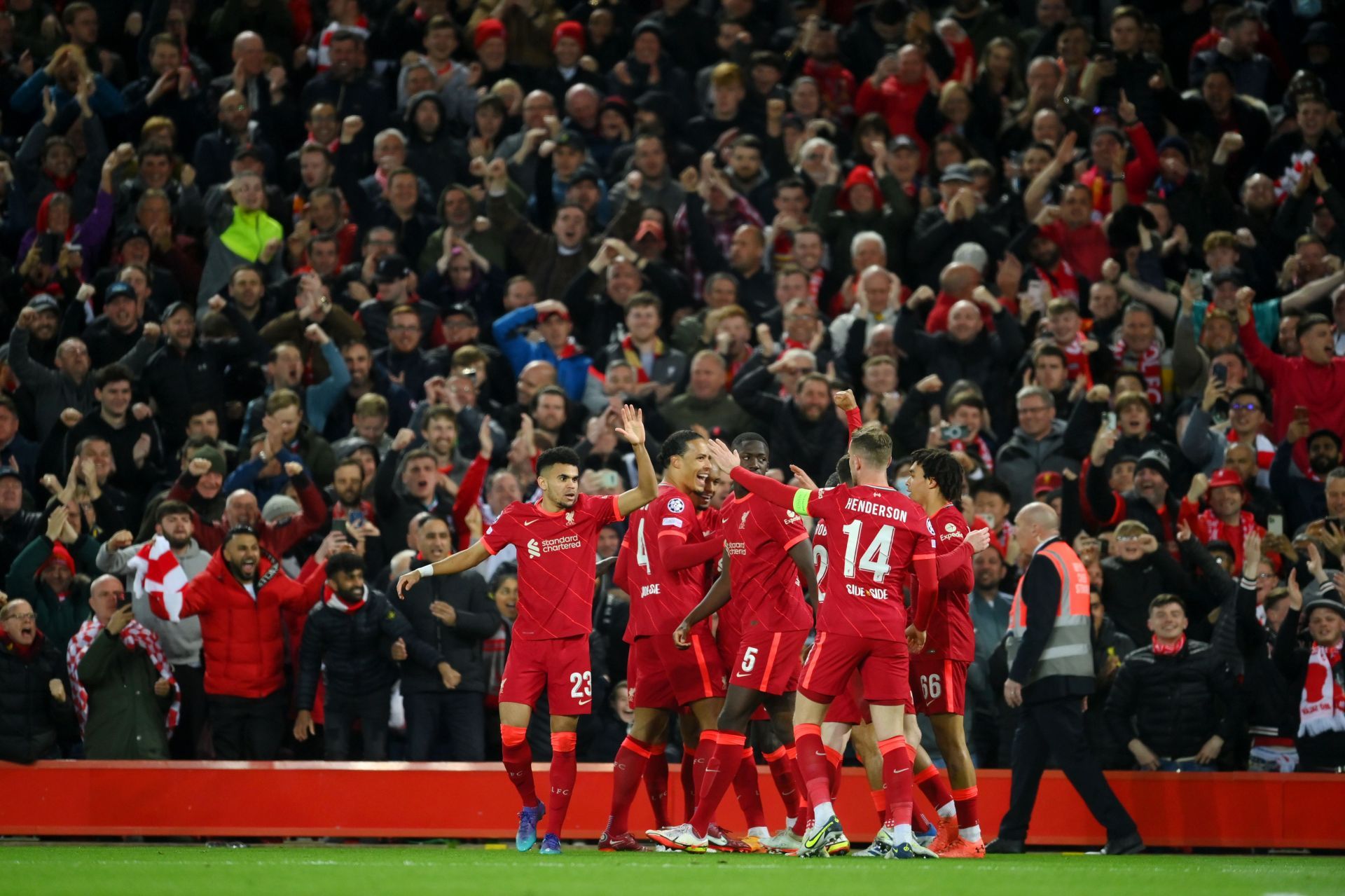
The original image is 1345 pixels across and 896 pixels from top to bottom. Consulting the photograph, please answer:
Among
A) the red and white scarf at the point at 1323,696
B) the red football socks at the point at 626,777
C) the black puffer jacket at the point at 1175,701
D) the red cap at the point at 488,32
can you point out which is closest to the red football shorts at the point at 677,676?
the red football socks at the point at 626,777

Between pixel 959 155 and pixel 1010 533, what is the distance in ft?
19.6

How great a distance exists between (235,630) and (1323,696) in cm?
822

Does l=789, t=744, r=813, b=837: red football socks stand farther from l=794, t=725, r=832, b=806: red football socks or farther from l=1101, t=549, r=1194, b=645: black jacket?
→ l=1101, t=549, r=1194, b=645: black jacket

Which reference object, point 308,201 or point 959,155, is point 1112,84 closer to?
point 959,155

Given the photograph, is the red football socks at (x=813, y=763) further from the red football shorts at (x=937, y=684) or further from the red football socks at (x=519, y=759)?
the red football socks at (x=519, y=759)

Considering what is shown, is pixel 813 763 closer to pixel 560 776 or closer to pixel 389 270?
pixel 560 776

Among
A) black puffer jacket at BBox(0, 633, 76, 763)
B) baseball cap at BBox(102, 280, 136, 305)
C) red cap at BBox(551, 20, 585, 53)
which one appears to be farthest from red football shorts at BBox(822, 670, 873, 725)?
red cap at BBox(551, 20, 585, 53)

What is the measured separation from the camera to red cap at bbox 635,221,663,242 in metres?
17.4

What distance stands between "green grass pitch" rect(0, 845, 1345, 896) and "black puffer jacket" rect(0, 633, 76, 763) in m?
2.02

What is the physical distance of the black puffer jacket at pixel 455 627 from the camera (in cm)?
1351

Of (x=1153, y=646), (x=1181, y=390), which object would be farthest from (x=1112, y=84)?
(x=1153, y=646)

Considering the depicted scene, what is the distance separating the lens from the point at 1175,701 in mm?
12750

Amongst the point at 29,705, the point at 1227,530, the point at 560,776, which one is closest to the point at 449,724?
the point at 560,776

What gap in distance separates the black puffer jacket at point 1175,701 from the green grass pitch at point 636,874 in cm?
154
